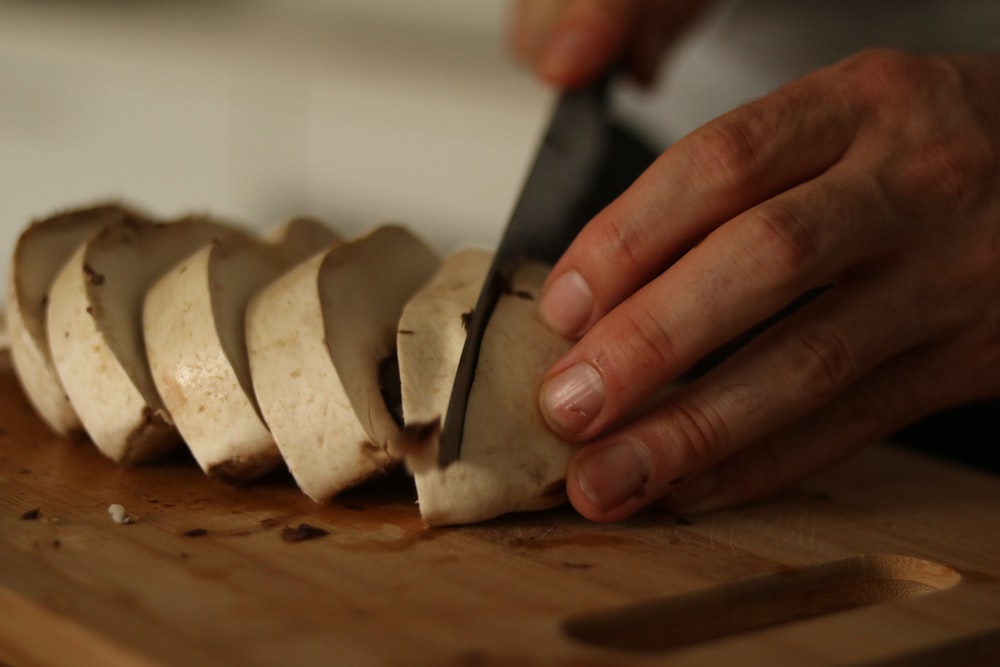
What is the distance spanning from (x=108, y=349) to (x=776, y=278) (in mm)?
934

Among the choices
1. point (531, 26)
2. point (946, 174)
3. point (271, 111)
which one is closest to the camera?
point (946, 174)

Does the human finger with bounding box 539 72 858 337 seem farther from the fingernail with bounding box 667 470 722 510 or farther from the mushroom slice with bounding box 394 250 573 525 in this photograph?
the fingernail with bounding box 667 470 722 510

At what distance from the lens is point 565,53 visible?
2268mm

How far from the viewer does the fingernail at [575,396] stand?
133cm

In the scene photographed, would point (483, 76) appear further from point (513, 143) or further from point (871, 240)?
point (871, 240)

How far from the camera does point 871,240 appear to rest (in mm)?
1374

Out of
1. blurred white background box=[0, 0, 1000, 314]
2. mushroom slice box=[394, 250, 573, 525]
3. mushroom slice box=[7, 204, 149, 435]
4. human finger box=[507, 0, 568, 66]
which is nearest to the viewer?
mushroom slice box=[394, 250, 573, 525]

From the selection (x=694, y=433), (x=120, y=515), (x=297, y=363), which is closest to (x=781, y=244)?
(x=694, y=433)

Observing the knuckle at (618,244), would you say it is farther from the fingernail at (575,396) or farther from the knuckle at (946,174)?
the knuckle at (946,174)

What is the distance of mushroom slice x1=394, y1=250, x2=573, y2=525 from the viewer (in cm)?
130

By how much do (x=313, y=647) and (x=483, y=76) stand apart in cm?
428

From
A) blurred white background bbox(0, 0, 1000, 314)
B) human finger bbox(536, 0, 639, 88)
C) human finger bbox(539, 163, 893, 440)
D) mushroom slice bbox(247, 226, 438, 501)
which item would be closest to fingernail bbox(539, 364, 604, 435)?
human finger bbox(539, 163, 893, 440)

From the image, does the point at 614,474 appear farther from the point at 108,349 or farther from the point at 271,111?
the point at 271,111

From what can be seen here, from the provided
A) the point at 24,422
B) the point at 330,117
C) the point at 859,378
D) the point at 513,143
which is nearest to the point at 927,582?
the point at 859,378
